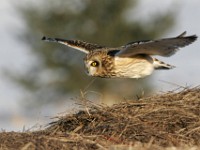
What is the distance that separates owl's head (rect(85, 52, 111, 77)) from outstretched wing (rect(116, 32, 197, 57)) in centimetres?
25

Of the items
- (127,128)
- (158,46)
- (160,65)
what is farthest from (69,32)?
(127,128)

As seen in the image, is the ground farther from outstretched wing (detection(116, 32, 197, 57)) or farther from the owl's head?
the owl's head

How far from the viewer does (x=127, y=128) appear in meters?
8.25

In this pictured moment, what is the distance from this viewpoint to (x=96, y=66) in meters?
11.9

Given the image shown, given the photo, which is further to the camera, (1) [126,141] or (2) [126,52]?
(2) [126,52]

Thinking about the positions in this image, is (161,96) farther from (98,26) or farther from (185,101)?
(98,26)

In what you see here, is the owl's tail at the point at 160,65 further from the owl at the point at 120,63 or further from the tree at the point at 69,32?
the tree at the point at 69,32

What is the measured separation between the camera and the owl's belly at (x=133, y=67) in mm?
11812

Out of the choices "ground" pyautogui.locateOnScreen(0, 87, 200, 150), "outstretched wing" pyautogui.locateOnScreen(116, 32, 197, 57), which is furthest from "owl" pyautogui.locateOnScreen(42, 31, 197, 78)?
"ground" pyautogui.locateOnScreen(0, 87, 200, 150)

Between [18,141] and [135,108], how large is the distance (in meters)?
1.65

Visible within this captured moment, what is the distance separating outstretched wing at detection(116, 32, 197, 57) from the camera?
10.4 metres

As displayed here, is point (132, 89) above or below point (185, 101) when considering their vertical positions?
above

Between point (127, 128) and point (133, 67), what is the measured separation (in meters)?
3.60

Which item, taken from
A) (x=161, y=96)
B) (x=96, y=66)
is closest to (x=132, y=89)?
(x=96, y=66)
